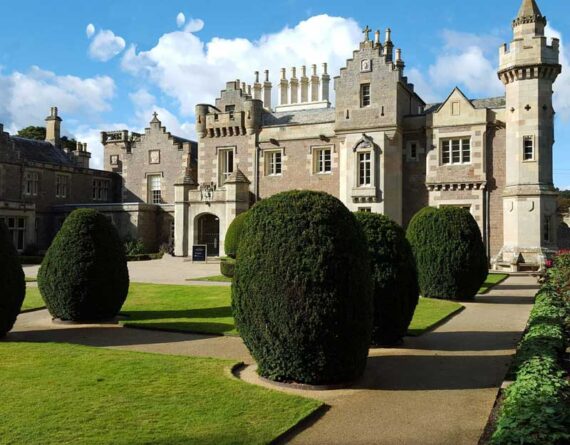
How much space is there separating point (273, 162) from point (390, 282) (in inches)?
A: 1046

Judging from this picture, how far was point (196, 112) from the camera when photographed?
3906 cm

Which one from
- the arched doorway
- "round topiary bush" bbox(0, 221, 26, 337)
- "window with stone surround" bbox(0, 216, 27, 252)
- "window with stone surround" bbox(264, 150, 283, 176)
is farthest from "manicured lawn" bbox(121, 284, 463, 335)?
"window with stone surround" bbox(0, 216, 27, 252)

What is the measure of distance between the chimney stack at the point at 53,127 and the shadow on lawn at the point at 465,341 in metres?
44.1

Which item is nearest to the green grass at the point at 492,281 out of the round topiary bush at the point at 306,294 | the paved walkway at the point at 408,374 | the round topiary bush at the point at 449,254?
Answer: the round topiary bush at the point at 449,254

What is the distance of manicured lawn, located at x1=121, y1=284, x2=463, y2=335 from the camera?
509 inches

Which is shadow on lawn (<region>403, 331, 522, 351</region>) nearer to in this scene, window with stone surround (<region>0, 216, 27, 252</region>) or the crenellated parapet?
the crenellated parapet

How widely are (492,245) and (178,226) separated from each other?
19.8 metres

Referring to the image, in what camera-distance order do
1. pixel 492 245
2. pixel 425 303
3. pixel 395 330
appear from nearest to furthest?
pixel 395 330, pixel 425 303, pixel 492 245

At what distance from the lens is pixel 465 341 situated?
1124cm

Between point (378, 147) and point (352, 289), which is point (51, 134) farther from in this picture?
point (352, 289)

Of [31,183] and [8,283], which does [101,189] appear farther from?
[8,283]

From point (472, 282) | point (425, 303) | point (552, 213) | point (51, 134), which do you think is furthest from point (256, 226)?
point (51, 134)

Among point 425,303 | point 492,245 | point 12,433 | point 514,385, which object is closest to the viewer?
point 12,433

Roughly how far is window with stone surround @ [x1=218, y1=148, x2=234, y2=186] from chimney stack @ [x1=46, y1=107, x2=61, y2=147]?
727 inches
